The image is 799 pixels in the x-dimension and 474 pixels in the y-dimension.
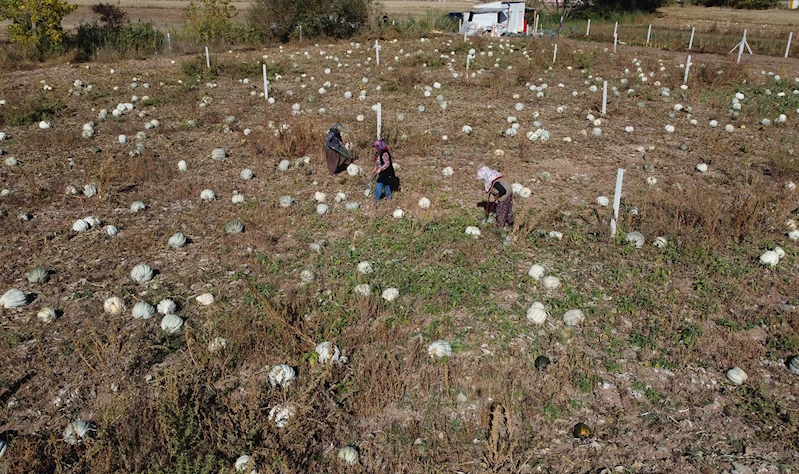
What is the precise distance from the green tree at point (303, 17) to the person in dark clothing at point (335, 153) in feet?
63.0

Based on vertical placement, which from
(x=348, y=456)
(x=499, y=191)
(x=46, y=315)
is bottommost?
(x=348, y=456)

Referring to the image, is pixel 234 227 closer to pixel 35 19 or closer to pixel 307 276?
pixel 307 276

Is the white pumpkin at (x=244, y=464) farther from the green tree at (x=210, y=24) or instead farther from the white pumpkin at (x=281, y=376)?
the green tree at (x=210, y=24)

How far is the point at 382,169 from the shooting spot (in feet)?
29.8

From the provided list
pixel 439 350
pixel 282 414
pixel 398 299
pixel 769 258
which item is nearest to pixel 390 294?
pixel 398 299

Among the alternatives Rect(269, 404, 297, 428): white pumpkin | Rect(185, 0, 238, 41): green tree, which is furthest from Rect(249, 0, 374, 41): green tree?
Rect(269, 404, 297, 428): white pumpkin

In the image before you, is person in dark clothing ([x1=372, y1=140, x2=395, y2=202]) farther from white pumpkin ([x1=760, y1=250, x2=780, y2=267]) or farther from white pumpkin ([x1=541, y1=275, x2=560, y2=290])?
white pumpkin ([x1=760, y1=250, x2=780, y2=267])

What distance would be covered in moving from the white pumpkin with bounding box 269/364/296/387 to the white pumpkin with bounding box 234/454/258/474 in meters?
0.90

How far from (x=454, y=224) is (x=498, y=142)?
15.2ft

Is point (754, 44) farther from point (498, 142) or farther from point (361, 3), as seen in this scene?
point (498, 142)

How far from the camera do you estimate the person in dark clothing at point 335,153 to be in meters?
10.5

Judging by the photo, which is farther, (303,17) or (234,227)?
(303,17)

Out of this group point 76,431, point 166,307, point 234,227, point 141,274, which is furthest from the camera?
point 234,227

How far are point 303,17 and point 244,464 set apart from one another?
26.6 metres
